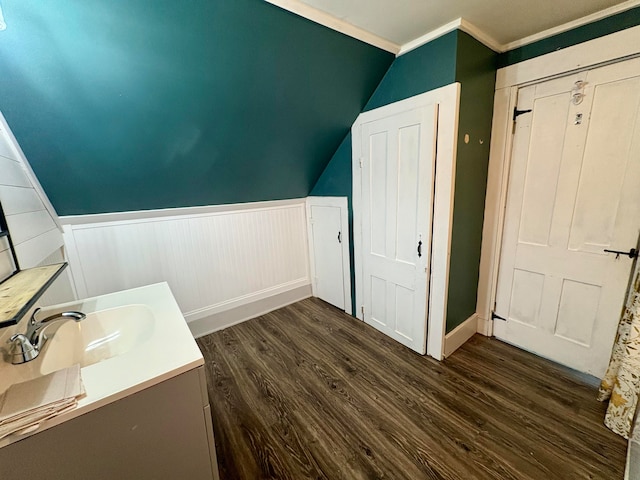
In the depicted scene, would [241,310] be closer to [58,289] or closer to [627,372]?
[58,289]

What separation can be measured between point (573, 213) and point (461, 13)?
4.73ft

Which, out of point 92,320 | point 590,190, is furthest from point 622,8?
point 92,320

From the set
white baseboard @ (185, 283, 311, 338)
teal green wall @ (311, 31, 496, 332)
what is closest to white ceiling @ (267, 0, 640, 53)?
teal green wall @ (311, 31, 496, 332)

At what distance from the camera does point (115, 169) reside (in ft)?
5.50

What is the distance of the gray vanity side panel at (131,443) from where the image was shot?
0.68m

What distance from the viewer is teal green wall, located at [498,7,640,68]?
1422 mm

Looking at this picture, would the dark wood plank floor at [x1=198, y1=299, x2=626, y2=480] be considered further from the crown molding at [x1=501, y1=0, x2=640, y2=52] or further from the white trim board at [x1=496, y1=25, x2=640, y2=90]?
the crown molding at [x1=501, y1=0, x2=640, y2=52]

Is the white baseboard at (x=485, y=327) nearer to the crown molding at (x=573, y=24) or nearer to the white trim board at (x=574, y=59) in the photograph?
the white trim board at (x=574, y=59)

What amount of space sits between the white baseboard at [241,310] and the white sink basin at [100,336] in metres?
1.20

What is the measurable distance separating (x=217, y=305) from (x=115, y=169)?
1433mm

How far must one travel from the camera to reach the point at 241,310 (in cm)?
269

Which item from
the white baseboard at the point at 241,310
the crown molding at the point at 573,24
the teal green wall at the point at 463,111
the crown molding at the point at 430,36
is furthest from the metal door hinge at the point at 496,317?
the crown molding at the point at 430,36

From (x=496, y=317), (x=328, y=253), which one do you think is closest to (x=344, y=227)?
(x=328, y=253)

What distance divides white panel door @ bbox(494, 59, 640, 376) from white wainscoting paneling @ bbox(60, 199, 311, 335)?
2038mm
